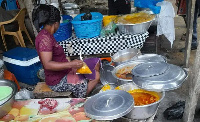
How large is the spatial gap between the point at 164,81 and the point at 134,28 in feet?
6.14

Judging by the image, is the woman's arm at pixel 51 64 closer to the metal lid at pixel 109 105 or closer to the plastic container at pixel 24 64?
the metal lid at pixel 109 105

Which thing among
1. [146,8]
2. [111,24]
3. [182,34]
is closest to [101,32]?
[111,24]

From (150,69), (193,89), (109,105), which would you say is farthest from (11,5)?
(193,89)

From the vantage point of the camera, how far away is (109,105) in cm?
214

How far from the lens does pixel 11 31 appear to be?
616 cm

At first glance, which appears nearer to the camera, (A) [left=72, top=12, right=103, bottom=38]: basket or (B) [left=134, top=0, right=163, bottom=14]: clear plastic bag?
(A) [left=72, top=12, right=103, bottom=38]: basket

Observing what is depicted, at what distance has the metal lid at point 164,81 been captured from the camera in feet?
7.70

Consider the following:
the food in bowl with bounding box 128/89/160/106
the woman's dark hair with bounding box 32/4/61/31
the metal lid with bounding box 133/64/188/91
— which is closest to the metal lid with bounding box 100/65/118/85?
the food in bowl with bounding box 128/89/160/106

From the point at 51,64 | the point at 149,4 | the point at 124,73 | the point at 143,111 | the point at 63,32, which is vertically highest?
the point at 149,4

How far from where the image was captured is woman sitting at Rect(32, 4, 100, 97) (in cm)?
258

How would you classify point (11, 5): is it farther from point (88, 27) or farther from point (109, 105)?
point (109, 105)

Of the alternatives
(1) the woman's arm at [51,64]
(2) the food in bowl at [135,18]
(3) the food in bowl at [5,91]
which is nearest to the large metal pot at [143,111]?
(1) the woman's arm at [51,64]

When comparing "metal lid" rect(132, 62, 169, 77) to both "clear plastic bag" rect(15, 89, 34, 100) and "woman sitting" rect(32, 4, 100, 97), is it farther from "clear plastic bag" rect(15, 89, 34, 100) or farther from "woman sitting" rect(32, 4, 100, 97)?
"clear plastic bag" rect(15, 89, 34, 100)

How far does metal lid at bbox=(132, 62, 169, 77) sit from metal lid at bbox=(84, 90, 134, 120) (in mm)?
419
